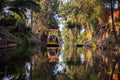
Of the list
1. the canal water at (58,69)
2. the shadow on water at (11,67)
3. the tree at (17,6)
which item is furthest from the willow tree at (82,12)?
the shadow on water at (11,67)

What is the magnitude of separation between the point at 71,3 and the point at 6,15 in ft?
70.5

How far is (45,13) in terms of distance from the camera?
65.9 metres

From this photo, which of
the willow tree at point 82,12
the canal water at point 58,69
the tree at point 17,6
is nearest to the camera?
the canal water at point 58,69

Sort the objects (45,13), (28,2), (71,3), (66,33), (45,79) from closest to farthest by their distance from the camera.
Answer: (45,79) < (28,2) < (71,3) < (45,13) < (66,33)

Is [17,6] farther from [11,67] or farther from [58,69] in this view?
[58,69]

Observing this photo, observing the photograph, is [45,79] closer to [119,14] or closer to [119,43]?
[119,43]

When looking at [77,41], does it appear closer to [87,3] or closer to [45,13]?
[45,13]

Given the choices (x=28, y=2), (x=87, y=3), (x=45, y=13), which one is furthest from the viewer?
(x=45, y=13)

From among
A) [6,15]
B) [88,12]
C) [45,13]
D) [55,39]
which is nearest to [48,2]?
[45,13]

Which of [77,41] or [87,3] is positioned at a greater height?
[87,3]

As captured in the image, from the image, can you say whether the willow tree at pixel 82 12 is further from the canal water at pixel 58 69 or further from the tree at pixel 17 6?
the canal water at pixel 58 69

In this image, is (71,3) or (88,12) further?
(71,3)

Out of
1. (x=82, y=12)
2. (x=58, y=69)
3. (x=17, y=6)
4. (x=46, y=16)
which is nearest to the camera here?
(x=58, y=69)

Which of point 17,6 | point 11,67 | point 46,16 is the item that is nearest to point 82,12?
point 46,16
